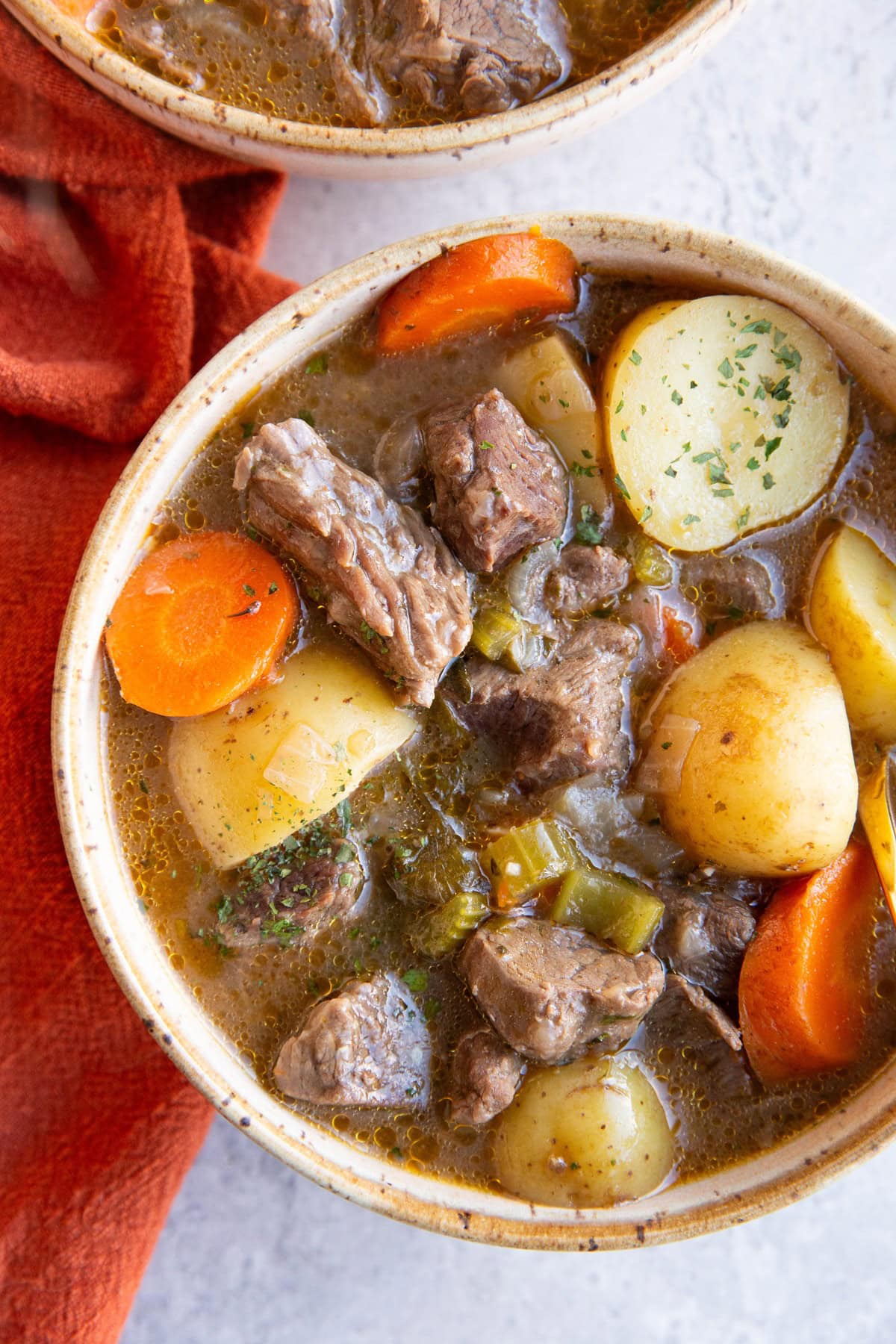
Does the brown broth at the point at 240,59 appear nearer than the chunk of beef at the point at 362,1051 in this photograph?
No

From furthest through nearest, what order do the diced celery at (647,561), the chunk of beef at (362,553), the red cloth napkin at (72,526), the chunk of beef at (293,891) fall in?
the red cloth napkin at (72,526) < the diced celery at (647,561) < the chunk of beef at (293,891) < the chunk of beef at (362,553)

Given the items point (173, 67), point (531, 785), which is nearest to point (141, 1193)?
point (531, 785)

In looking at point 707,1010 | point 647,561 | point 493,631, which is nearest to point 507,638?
point 493,631

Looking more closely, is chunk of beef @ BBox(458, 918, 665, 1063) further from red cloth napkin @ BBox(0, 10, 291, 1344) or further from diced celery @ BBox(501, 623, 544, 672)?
red cloth napkin @ BBox(0, 10, 291, 1344)

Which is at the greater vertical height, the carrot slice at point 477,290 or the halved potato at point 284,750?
the carrot slice at point 477,290

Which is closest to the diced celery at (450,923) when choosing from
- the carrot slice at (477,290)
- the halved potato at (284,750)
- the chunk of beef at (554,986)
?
the chunk of beef at (554,986)

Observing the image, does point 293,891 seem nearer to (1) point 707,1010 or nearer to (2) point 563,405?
(1) point 707,1010

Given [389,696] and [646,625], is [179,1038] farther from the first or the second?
[646,625]

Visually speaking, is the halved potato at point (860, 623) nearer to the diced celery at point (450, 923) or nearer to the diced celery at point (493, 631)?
the diced celery at point (493, 631)
